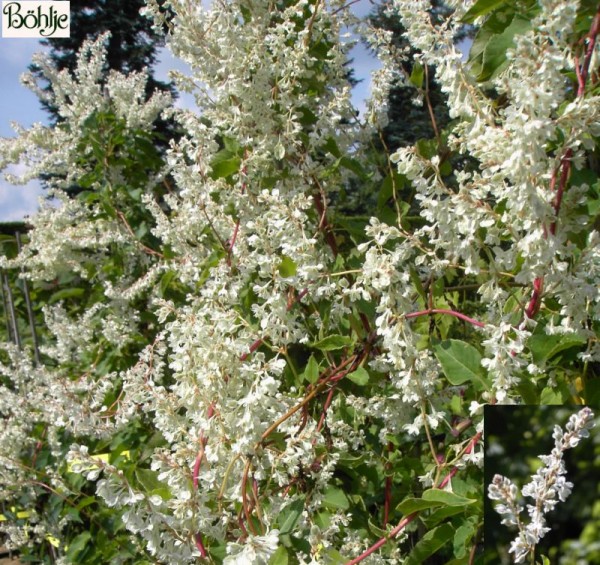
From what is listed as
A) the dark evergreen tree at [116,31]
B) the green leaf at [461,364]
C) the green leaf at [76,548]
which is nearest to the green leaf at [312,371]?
the green leaf at [461,364]

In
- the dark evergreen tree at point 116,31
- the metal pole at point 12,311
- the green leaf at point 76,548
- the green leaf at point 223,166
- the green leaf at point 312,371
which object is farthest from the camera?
the dark evergreen tree at point 116,31

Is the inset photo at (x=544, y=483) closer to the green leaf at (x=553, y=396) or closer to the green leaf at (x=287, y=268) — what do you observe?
the green leaf at (x=553, y=396)

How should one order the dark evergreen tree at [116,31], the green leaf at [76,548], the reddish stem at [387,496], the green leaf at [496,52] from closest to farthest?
the green leaf at [496,52], the reddish stem at [387,496], the green leaf at [76,548], the dark evergreen tree at [116,31]

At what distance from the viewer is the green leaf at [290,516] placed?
1.36 meters

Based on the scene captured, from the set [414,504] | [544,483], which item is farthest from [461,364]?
[544,483]

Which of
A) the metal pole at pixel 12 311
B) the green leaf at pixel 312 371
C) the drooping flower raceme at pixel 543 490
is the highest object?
the metal pole at pixel 12 311

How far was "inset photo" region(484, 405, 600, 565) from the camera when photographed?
85 cm

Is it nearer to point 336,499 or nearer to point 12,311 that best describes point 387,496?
point 336,499

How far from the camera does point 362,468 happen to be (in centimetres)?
170

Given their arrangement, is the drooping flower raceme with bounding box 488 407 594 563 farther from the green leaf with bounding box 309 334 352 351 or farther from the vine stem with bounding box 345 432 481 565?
the green leaf with bounding box 309 334 352 351

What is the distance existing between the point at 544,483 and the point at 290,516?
0.68 meters

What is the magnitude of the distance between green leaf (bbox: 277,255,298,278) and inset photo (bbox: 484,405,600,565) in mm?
543

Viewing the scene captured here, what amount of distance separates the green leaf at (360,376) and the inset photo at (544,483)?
1.78 feet

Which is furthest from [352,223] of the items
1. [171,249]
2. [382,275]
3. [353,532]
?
[171,249]
